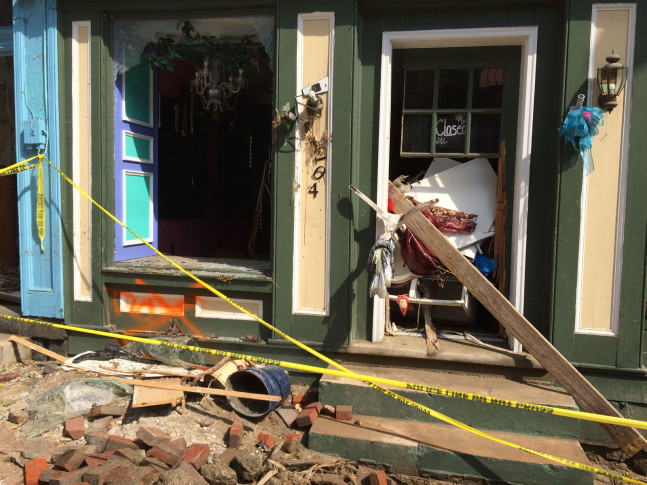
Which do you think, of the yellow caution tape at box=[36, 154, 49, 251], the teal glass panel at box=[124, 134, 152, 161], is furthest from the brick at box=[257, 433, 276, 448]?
the teal glass panel at box=[124, 134, 152, 161]

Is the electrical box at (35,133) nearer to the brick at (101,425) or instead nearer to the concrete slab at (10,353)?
the concrete slab at (10,353)

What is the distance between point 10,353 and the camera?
5062mm

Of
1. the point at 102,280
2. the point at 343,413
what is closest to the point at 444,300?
the point at 343,413

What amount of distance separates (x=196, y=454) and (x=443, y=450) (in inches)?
70.3

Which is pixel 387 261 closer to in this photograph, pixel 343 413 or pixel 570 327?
pixel 343 413

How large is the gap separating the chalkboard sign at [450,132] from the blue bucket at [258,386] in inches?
103

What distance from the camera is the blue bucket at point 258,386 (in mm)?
4141

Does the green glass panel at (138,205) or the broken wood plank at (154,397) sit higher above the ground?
the green glass panel at (138,205)

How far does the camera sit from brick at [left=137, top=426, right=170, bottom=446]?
11.9 feet

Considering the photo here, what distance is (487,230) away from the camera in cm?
473

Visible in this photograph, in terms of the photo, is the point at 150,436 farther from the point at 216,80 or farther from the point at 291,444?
the point at 216,80

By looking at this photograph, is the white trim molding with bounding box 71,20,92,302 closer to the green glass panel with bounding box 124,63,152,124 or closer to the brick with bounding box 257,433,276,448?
the green glass panel with bounding box 124,63,152,124

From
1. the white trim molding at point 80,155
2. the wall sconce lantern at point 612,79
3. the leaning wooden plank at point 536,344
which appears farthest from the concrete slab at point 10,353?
the wall sconce lantern at point 612,79

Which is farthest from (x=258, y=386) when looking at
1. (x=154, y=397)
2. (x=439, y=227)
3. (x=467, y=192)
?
(x=467, y=192)
